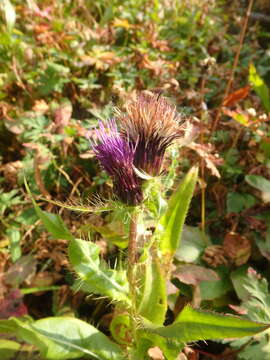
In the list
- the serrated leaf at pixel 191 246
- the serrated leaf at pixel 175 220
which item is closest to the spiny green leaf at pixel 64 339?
the serrated leaf at pixel 175 220

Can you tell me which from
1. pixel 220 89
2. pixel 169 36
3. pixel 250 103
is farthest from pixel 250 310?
pixel 169 36

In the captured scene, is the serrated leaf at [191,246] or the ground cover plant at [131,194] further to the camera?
the serrated leaf at [191,246]

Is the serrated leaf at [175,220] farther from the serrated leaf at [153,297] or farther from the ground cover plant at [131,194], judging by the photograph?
the serrated leaf at [153,297]

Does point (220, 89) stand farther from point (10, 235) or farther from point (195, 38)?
point (10, 235)

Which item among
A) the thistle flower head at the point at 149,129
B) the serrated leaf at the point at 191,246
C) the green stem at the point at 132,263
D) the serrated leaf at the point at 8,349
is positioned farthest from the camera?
the serrated leaf at the point at 191,246

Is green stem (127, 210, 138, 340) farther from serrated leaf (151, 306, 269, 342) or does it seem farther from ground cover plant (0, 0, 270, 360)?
serrated leaf (151, 306, 269, 342)

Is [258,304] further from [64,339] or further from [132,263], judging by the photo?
[64,339]
